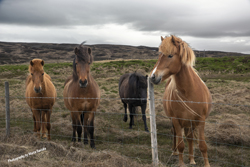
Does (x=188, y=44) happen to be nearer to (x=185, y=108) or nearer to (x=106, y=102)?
(x=185, y=108)

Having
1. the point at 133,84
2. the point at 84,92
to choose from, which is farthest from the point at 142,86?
the point at 84,92

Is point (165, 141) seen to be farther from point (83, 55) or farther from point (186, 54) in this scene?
point (83, 55)

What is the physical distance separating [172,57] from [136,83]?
374 centimetres

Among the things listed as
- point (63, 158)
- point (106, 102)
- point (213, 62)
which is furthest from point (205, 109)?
point (213, 62)

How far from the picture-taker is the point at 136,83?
6.59 meters

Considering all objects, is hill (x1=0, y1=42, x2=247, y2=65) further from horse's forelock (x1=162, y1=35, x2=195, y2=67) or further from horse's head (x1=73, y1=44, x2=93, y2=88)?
horse's forelock (x1=162, y1=35, x2=195, y2=67)

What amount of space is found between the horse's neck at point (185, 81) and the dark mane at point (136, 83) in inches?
134

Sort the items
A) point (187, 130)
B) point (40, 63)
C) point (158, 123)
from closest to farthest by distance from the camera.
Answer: point (187, 130) < point (40, 63) < point (158, 123)

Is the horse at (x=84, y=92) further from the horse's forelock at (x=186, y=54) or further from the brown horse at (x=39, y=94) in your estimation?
the horse's forelock at (x=186, y=54)

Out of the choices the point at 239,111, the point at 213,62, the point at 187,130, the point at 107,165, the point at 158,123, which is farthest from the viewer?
the point at 213,62

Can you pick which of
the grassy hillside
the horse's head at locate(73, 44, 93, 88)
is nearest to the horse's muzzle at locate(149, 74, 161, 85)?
the grassy hillside

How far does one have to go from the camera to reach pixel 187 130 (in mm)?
3713

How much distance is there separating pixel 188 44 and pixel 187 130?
1.67 m

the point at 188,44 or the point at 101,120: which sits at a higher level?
the point at 188,44
